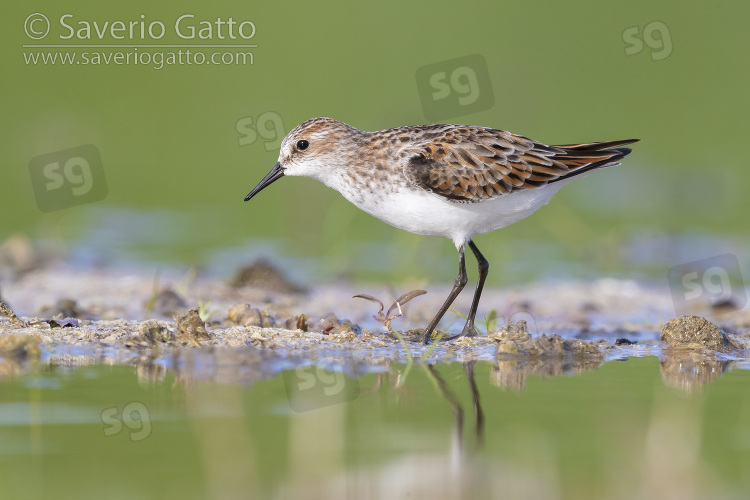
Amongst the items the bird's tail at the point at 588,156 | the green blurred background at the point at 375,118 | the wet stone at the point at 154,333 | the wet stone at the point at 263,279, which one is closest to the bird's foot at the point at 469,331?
the bird's tail at the point at 588,156

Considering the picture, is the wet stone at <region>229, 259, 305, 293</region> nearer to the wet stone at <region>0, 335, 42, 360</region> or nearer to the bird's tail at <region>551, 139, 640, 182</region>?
the bird's tail at <region>551, 139, 640, 182</region>

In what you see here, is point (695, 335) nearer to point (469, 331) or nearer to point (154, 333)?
point (469, 331)

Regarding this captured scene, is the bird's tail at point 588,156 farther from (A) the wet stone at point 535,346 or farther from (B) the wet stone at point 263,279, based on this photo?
(B) the wet stone at point 263,279

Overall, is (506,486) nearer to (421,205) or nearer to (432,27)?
(421,205)

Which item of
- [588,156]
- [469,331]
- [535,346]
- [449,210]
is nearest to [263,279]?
[469,331]

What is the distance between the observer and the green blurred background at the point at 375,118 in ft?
47.6

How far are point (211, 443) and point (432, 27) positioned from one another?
14168 millimetres

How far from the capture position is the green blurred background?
14500 millimetres

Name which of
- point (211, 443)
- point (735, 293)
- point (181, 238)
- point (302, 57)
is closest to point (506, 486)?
point (211, 443)

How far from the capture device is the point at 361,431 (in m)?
6.26

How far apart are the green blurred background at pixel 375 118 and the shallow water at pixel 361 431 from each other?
5765 mm

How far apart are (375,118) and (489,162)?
7.52m

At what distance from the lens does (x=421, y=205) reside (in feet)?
29.8

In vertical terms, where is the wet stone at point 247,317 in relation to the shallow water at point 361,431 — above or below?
above
